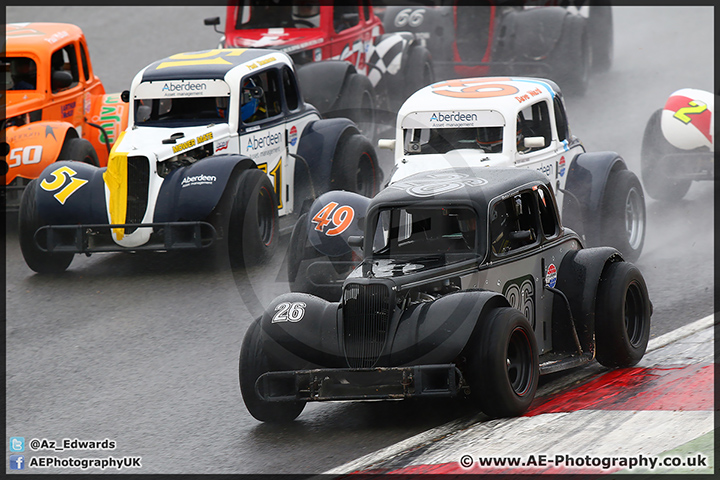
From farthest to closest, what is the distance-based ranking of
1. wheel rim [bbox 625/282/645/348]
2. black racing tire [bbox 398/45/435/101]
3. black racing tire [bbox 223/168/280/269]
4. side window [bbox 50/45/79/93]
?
1. black racing tire [bbox 398/45/435/101]
2. side window [bbox 50/45/79/93]
3. black racing tire [bbox 223/168/280/269]
4. wheel rim [bbox 625/282/645/348]

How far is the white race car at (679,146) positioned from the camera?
1231 cm

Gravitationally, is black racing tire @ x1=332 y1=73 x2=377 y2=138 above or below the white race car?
above

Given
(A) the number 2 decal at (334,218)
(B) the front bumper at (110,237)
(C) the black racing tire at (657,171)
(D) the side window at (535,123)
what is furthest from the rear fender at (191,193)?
(C) the black racing tire at (657,171)

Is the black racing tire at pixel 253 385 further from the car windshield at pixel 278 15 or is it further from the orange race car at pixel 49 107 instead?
the car windshield at pixel 278 15

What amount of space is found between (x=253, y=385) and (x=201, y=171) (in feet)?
14.4

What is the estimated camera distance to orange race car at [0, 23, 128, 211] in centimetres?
1203

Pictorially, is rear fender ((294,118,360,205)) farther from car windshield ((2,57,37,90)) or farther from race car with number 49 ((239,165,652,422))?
race car with number 49 ((239,165,652,422))

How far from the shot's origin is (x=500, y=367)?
5910 mm

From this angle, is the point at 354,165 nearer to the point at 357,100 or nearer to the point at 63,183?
the point at 357,100

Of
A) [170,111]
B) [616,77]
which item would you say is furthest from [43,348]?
[616,77]

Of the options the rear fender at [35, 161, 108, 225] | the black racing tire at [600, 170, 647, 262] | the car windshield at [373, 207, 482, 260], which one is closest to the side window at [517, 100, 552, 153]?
the black racing tire at [600, 170, 647, 262]

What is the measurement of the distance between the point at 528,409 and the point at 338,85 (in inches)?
349

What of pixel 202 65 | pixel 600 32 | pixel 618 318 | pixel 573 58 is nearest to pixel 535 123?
pixel 202 65

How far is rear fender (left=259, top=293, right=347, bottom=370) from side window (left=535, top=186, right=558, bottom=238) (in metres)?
1.78
